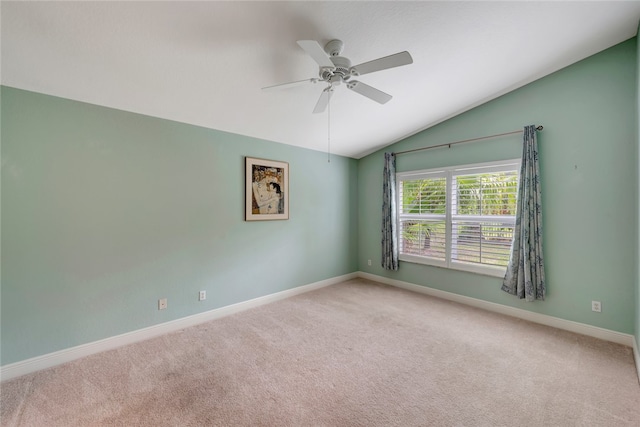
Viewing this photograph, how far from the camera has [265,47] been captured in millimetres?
2121

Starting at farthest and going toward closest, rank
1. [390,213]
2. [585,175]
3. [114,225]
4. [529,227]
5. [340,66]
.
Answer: [390,213]
[529,227]
[585,175]
[114,225]
[340,66]

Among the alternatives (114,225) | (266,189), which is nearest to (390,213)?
(266,189)

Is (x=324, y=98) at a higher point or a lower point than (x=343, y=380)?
higher

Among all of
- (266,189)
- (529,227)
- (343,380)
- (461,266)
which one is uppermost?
(266,189)

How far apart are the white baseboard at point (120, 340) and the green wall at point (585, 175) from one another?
10.9 feet

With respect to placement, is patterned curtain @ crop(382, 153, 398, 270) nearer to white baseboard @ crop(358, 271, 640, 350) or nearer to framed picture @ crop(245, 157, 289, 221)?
white baseboard @ crop(358, 271, 640, 350)

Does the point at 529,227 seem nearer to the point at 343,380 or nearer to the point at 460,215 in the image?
the point at 460,215

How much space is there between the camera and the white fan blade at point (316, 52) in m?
1.65

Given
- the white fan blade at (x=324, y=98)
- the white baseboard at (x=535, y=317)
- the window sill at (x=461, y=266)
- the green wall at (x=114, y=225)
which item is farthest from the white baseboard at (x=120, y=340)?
the white fan blade at (x=324, y=98)

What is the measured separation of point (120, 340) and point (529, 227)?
4.64 meters

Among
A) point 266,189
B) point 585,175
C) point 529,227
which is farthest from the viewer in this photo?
point 266,189

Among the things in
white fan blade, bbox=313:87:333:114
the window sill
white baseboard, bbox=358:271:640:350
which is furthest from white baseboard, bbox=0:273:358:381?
white fan blade, bbox=313:87:333:114

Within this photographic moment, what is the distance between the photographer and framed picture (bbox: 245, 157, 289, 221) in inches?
145

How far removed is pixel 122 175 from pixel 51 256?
0.92 meters
